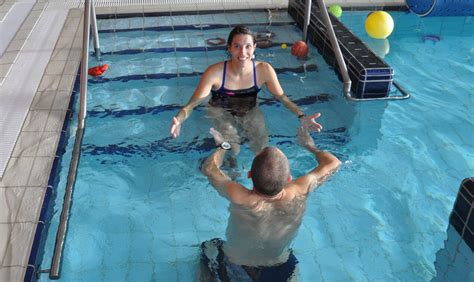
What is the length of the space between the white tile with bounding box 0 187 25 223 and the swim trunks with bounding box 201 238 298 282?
1450mm

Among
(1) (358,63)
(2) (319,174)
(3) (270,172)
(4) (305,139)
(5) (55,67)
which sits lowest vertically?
(5) (55,67)

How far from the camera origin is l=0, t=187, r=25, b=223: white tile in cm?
346

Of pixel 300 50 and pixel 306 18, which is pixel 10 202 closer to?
pixel 300 50

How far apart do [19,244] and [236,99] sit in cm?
193

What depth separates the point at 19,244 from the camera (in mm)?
3246

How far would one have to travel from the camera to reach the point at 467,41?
271 inches

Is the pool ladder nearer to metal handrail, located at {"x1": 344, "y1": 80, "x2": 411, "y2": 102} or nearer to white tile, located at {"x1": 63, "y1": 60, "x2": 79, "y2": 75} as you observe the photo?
metal handrail, located at {"x1": 344, "y1": 80, "x2": 411, "y2": 102}

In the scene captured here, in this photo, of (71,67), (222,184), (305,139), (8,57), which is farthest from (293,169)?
(8,57)

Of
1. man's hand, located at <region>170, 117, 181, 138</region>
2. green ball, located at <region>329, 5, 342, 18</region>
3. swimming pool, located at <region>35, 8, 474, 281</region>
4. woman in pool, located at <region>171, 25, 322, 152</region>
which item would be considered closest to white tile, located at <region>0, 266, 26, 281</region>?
swimming pool, located at <region>35, 8, 474, 281</region>

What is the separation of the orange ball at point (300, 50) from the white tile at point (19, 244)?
370 cm

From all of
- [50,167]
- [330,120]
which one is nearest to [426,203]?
[330,120]

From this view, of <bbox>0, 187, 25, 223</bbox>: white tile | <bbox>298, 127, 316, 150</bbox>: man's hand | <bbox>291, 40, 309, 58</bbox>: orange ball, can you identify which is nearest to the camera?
<bbox>0, 187, 25, 223</bbox>: white tile

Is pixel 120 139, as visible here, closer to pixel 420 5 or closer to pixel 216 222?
pixel 216 222

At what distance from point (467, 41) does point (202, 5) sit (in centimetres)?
366
